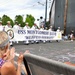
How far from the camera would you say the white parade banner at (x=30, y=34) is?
Answer: 2037 centimetres

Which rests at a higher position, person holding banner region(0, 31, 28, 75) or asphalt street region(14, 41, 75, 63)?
person holding banner region(0, 31, 28, 75)

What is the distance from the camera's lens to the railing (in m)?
2.13

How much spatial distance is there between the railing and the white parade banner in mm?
16723

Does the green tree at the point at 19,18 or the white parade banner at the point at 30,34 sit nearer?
the white parade banner at the point at 30,34

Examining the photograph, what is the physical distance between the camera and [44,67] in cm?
245

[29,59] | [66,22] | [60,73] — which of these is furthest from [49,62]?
[66,22]

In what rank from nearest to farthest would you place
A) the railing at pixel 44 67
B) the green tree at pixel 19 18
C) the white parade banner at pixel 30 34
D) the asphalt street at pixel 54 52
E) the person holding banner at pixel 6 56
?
the railing at pixel 44 67, the person holding banner at pixel 6 56, the asphalt street at pixel 54 52, the white parade banner at pixel 30 34, the green tree at pixel 19 18

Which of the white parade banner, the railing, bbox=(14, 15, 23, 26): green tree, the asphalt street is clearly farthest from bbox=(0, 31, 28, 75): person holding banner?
bbox=(14, 15, 23, 26): green tree

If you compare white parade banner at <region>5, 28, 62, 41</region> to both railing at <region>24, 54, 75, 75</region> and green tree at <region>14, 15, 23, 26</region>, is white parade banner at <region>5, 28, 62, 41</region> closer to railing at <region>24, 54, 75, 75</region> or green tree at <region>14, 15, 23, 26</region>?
railing at <region>24, 54, 75, 75</region>

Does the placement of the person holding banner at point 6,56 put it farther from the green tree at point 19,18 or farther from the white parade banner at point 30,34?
the green tree at point 19,18

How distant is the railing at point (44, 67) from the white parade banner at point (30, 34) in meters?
16.7

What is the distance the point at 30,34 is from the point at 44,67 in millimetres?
20177

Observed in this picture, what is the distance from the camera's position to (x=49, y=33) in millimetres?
26188

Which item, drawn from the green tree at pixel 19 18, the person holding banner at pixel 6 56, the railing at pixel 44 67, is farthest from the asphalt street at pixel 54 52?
the green tree at pixel 19 18
